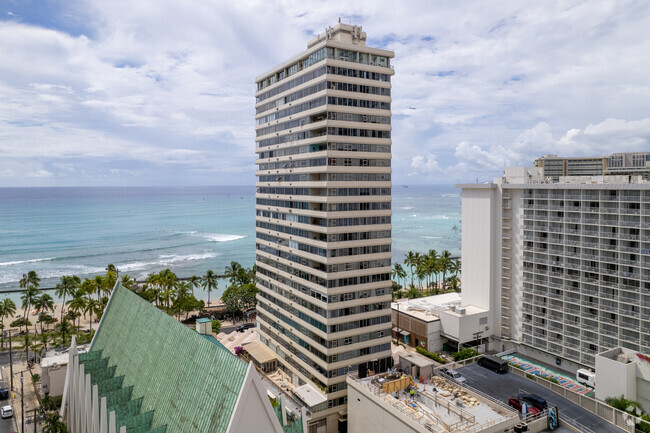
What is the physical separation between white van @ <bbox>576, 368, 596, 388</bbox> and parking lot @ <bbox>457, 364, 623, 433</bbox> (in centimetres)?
1323

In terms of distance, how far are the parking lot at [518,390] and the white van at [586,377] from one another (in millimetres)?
13233

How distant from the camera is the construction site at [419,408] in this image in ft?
121

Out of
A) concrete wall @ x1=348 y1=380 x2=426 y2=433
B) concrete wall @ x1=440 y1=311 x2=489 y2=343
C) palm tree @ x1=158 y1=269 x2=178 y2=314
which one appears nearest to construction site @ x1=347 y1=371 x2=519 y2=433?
concrete wall @ x1=348 y1=380 x2=426 y2=433

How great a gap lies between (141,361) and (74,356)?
1242 centimetres

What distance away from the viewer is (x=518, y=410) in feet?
135

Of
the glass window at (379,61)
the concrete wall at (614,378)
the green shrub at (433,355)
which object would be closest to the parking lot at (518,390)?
the concrete wall at (614,378)

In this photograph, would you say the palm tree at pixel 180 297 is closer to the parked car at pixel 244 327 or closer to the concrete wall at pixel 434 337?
the parked car at pixel 244 327

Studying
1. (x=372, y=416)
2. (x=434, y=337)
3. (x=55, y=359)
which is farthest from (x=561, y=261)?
(x=55, y=359)

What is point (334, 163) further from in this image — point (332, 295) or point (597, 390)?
point (597, 390)

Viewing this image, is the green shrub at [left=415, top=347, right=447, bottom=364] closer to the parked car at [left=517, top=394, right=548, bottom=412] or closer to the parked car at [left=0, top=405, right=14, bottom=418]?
the parked car at [left=517, top=394, right=548, bottom=412]

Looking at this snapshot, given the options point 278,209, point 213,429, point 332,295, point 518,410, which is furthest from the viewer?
point 278,209

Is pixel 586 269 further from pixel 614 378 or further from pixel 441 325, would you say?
pixel 441 325

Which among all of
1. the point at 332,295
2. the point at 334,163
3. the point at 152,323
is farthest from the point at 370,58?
the point at 152,323

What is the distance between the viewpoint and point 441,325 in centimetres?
7156
